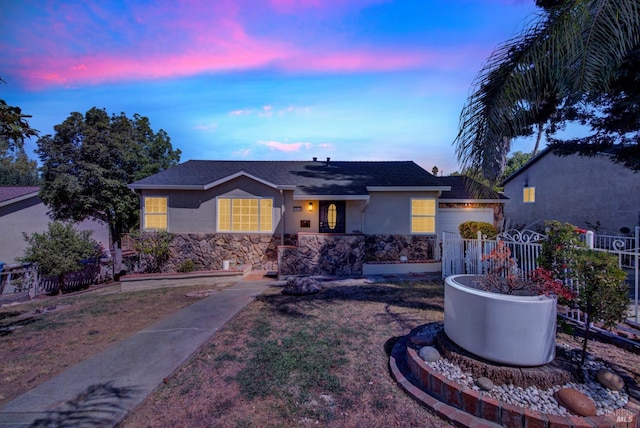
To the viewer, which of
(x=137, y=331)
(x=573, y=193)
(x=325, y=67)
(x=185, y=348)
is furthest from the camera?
(x=573, y=193)

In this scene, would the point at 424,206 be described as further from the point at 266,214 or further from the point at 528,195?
the point at 528,195

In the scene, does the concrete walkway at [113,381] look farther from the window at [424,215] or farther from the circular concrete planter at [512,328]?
the window at [424,215]

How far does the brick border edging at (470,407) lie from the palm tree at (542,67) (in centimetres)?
320

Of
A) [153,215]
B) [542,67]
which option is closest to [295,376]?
[542,67]

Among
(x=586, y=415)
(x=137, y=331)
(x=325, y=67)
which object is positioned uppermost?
(x=325, y=67)

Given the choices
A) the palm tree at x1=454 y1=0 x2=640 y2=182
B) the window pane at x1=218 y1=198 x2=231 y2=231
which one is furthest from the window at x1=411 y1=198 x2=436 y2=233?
the window pane at x1=218 y1=198 x2=231 y2=231

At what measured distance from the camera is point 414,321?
5.49 meters

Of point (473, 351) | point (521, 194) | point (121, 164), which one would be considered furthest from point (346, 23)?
point (521, 194)

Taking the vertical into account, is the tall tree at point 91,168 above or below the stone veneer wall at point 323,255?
above

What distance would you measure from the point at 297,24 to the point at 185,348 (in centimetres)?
904

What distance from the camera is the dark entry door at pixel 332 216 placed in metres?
12.9

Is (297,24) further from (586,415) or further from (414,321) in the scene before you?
(586,415)

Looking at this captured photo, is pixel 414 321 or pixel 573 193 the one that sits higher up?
pixel 573 193

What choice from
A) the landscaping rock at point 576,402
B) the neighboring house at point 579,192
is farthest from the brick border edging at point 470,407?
the neighboring house at point 579,192
